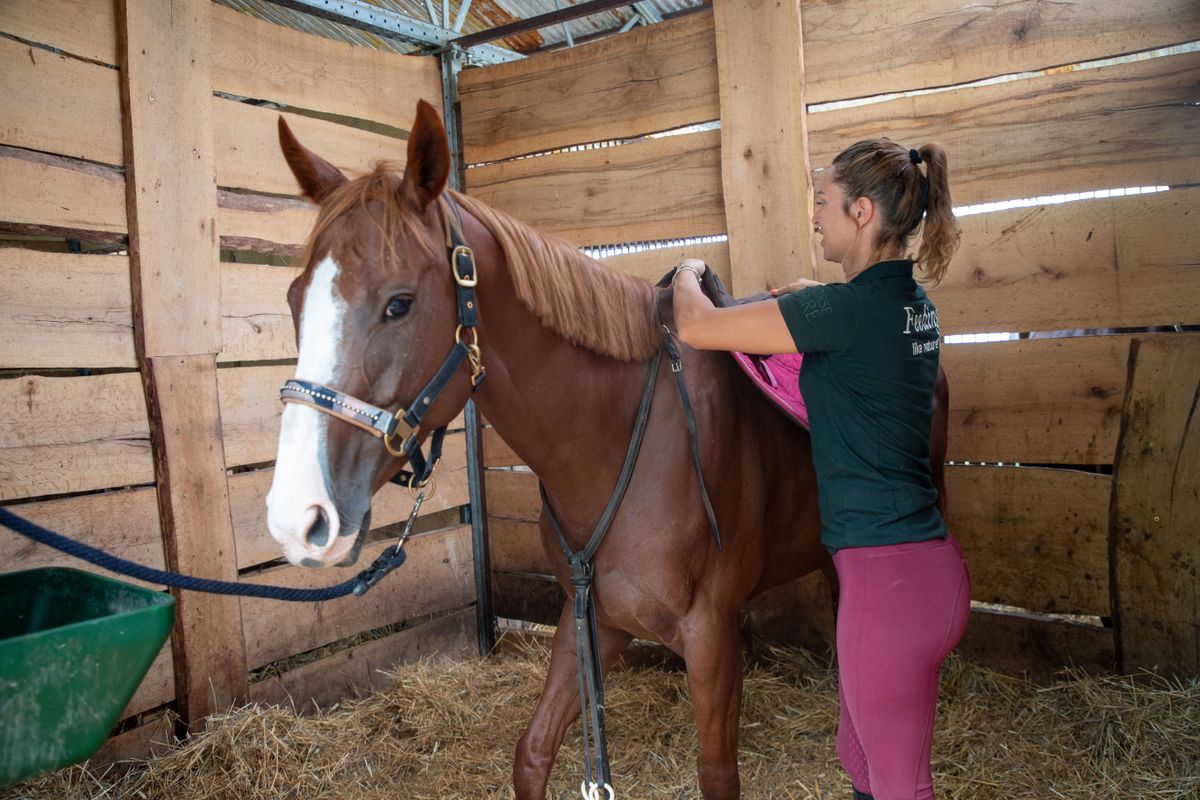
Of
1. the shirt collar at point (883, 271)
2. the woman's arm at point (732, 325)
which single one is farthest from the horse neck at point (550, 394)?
the shirt collar at point (883, 271)

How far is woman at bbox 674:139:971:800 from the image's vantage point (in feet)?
5.21

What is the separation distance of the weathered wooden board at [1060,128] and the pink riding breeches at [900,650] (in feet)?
6.06

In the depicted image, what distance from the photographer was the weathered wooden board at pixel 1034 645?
2.94 meters

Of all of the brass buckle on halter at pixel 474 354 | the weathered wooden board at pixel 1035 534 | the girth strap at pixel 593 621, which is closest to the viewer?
the brass buckle on halter at pixel 474 354

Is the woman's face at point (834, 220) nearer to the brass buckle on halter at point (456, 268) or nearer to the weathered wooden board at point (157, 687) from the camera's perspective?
the brass buckle on halter at point (456, 268)

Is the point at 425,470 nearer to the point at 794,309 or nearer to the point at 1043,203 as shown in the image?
the point at 794,309

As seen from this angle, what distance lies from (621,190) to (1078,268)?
1.83 m

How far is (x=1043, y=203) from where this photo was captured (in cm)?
285

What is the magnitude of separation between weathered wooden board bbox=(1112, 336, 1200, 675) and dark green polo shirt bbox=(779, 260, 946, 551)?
1.55 meters

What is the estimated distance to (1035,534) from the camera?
300 centimetres

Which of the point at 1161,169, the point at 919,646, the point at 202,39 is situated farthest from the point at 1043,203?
the point at 202,39

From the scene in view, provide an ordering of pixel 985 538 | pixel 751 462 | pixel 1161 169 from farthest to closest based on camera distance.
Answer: pixel 985 538 < pixel 1161 169 < pixel 751 462

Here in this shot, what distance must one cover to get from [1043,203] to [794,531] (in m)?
1.53

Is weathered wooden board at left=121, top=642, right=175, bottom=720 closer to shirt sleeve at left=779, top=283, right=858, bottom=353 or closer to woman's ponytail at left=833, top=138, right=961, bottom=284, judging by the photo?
shirt sleeve at left=779, top=283, right=858, bottom=353
